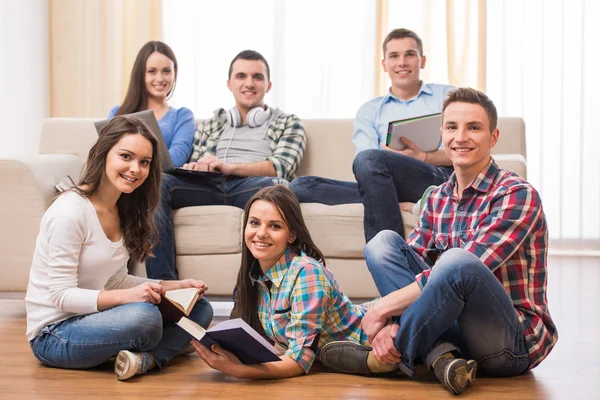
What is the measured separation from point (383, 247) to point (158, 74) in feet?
5.48

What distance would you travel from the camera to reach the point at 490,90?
5.02m

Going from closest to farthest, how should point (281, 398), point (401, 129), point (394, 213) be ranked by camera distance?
1. point (281, 398)
2. point (394, 213)
3. point (401, 129)

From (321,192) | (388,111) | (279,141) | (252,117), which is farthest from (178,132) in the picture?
(388,111)

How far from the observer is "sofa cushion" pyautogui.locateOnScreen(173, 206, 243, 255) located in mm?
2875

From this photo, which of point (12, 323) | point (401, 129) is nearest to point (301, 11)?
point (401, 129)

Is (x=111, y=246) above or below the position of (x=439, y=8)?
below

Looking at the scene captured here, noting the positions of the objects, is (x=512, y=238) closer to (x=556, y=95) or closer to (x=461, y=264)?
(x=461, y=264)

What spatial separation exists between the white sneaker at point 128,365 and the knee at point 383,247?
0.65 metres

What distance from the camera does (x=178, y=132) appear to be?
3.31m

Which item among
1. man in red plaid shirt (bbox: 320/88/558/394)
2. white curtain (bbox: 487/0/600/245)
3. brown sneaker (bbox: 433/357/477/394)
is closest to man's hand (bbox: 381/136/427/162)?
man in red plaid shirt (bbox: 320/88/558/394)

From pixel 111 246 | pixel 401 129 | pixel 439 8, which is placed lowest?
pixel 111 246

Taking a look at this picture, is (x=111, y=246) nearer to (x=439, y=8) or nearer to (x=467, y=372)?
(x=467, y=372)

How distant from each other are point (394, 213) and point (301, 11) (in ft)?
9.09

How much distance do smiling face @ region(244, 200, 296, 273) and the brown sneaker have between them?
1.69 feet
